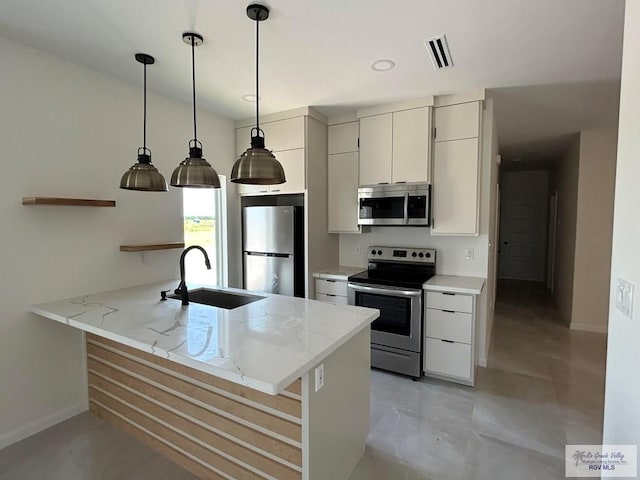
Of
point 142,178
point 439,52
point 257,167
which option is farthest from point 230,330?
point 439,52

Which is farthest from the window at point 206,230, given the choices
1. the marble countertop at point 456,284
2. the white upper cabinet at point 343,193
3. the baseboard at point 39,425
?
the marble countertop at point 456,284

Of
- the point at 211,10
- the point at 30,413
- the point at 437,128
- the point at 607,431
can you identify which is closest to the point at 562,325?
the point at 437,128

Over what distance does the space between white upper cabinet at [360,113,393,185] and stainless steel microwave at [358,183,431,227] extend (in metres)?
0.11

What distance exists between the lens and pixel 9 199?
2.09 m

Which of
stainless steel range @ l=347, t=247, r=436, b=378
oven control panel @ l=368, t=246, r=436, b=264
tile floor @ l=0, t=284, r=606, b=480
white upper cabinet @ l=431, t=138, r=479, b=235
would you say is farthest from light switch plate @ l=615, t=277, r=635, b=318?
oven control panel @ l=368, t=246, r=436, b=264

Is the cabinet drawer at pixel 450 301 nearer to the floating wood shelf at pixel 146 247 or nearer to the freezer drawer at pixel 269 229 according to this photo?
the freezer drawer at pixel 269 229

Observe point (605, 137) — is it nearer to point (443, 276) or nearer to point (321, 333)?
point (443, 276)

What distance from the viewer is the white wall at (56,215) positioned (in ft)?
6.92

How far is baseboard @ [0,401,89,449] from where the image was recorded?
213cm

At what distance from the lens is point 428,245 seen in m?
3.49

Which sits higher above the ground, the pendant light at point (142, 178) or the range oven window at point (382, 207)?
the pendant light at point (142, 178)

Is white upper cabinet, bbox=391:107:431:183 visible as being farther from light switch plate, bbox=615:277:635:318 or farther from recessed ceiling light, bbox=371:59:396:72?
light switch plate, bbox=615:277:635:318

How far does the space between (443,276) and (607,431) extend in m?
2.04

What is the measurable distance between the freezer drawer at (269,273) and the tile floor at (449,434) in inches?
50.4
